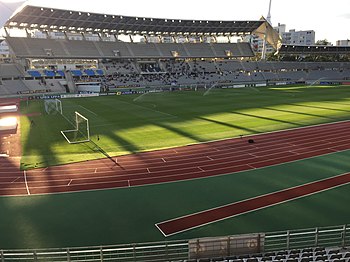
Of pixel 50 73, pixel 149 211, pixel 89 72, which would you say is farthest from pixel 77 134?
pixel 89 72

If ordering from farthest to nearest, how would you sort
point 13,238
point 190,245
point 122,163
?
point 122,163
point 13,238
point 190,245

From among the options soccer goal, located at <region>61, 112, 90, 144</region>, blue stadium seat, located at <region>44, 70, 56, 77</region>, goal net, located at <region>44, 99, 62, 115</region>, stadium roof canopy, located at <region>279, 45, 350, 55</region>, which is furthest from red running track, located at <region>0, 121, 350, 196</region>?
stadium roof canopy, located at <region>279, 45, 350, 55</region>

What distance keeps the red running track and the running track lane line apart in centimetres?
365

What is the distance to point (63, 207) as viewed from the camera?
14.1 meters

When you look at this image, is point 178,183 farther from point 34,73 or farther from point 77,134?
point 34,73

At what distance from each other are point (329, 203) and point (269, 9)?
140 m

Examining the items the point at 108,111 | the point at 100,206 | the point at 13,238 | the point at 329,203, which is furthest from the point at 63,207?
the point at 108,111

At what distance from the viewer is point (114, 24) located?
8069 cm

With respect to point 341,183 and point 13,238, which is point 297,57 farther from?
point 13,238

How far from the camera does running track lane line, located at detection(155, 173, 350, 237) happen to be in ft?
40.6

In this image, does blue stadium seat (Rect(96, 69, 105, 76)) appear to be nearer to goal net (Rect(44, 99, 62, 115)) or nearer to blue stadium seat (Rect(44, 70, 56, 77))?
blue stadium seat (Rect(44, 70, 56, 77))

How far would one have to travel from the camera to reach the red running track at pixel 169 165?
Answer: 1677cm

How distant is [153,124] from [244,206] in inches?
773

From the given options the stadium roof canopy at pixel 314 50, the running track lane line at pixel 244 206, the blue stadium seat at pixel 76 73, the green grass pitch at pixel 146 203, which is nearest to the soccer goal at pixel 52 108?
the green grass pitch at pixel 146 203
